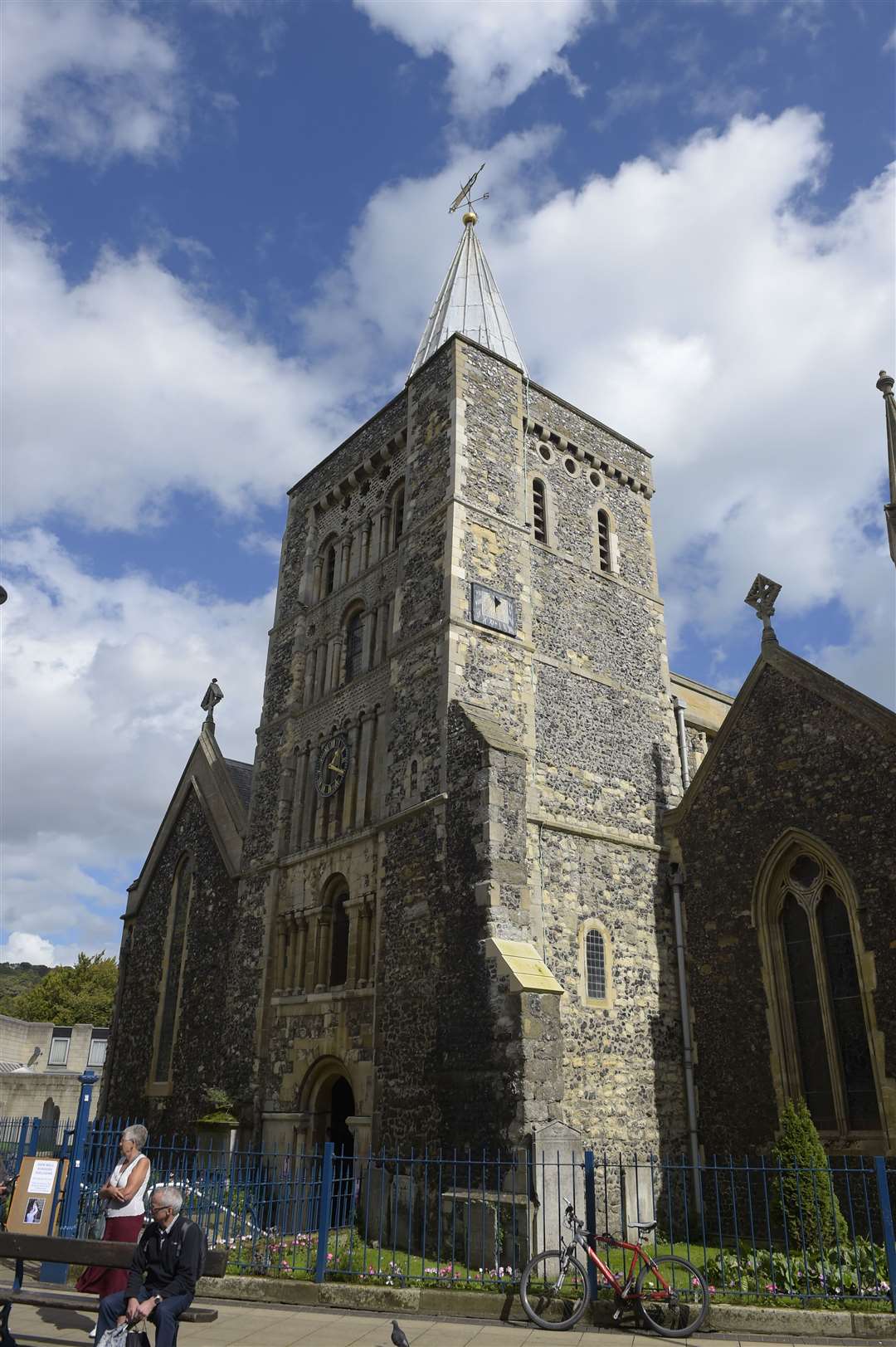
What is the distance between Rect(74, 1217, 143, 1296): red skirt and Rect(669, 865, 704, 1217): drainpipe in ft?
33.7

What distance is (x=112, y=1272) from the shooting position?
7.23 meters

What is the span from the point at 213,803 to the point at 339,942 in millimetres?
7507

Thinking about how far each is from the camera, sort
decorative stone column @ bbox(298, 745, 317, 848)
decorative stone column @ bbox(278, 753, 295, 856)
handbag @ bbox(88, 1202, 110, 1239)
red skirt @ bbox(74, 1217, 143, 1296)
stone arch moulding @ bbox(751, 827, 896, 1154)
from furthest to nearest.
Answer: decorative stone column @ bbox(278, 753, 295, 856), decorative stone column @ bbox(298, 745, 317, 848), stone arch moulding @ bbox(751, 827, 896, 1154), handbag @ bbox(88, 1202, 110, 1239), red skirt @ bbox(74, 1217, 143, 1296)

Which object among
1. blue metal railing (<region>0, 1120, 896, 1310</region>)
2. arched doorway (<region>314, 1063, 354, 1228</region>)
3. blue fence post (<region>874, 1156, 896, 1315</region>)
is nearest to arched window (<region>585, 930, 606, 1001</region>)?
blue metal railing (<region>0, 1120, 896, 1310</region>)

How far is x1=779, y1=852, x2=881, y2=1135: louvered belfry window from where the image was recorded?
1407 cm

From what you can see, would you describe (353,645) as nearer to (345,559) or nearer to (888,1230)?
(345,559)

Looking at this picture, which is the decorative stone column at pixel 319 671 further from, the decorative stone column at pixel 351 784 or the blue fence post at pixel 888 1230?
the blue fence post at pixel 888 1230

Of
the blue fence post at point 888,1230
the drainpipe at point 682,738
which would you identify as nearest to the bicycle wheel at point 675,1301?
the blue fence post at point 888,1230

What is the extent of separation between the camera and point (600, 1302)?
8.94 metres

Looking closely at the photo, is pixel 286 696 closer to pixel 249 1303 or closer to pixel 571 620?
pixel 571 620

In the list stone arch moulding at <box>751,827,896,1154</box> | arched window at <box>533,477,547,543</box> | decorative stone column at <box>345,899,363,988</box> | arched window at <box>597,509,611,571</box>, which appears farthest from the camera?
arched window at <box>597,509,611,571</box>

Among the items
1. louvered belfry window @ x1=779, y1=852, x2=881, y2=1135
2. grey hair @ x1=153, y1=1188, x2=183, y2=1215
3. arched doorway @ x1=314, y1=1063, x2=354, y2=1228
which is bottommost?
grey hair @ x1=153, y1=1188, x2=183, y2=1215

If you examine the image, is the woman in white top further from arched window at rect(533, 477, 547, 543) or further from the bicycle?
arched window at rect(533, 477, 547, 543)

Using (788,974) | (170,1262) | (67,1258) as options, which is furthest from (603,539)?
(170,1262)
